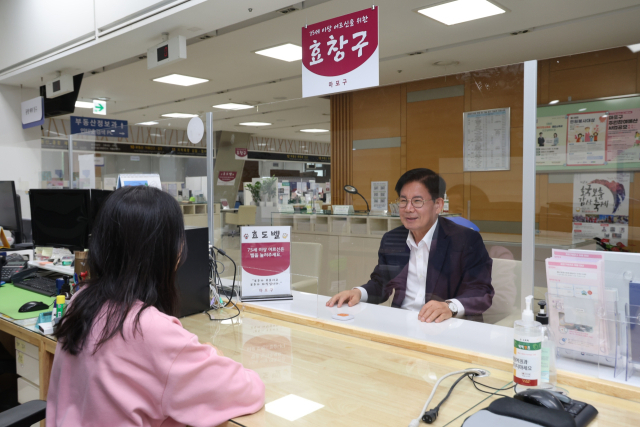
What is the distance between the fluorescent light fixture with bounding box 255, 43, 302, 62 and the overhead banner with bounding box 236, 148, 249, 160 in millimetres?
1602

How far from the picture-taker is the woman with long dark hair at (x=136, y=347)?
1009 millimetres

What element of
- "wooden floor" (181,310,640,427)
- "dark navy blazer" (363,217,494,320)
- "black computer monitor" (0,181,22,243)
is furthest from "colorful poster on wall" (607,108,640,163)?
"black computer monitor" (0,181,22,243)

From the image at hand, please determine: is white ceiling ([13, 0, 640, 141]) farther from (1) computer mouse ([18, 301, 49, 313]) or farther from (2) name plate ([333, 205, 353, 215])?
(1) computer mouse ([18, 301, 49, 313])

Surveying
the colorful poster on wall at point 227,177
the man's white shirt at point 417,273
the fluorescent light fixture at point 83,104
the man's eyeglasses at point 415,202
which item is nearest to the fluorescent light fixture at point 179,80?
the fluorescent light fixture at point 83,104

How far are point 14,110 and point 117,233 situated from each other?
4.44 m

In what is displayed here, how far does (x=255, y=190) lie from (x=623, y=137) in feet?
7.75

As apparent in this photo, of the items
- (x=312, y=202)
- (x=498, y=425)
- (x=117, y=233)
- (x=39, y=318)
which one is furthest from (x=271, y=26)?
(x=498, y=425)

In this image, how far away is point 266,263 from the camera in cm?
212

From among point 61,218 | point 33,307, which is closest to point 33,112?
point 61,218

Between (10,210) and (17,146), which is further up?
(17,146)

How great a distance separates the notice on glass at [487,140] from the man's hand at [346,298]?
0.75 metres

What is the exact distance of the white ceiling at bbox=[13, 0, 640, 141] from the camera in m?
3.53

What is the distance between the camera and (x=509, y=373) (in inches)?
52.6

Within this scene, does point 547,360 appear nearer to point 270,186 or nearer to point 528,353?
point 528,353
